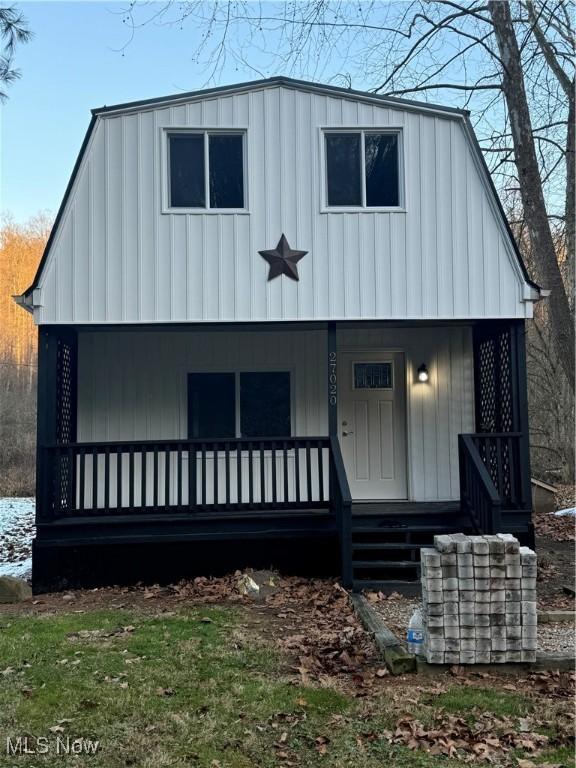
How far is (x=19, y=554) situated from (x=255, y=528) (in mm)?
4636

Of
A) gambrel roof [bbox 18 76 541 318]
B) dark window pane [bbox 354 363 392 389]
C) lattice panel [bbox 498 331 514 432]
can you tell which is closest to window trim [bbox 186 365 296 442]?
dark window pane [bbox 354 363 392 389]

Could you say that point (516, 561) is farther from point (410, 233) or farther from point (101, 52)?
point (101, 52)

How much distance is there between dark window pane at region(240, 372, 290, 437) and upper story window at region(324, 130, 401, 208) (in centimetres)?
275

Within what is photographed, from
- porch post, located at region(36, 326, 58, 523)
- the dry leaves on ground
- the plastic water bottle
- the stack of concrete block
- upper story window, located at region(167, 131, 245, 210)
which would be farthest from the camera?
upper story window, located at region(167, 131, 245, 210)

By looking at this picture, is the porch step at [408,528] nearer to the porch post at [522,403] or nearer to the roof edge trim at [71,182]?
the porch post at [522,403]

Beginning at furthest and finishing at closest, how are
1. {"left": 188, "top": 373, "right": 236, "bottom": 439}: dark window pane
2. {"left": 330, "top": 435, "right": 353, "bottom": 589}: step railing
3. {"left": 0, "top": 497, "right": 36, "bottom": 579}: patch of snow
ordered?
1. {"left": 188, "top": 373, "right": 236, "bottom": 439}: dark window pane
2. {"left": 0, "top": 497, "right": 36, "bottom": 579}: patch of snow
3. {"left": 330, "top": 435, "right": 353, "bottom": 589}: step railing

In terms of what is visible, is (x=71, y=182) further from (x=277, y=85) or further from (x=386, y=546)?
(x=386, y=546)

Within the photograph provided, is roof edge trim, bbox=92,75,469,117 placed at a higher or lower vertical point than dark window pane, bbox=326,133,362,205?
higher

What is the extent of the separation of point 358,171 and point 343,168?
0.19m

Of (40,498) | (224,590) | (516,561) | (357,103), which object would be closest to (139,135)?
(357,103)

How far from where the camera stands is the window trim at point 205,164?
7.97 m

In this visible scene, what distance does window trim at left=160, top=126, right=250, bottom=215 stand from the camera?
7973 mm

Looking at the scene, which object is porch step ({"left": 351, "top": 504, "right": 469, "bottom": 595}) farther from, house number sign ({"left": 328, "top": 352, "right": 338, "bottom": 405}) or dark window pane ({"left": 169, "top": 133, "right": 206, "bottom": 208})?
dark window pane ({"left": 169, "top": 133, "right": 206, "bottom": 208})

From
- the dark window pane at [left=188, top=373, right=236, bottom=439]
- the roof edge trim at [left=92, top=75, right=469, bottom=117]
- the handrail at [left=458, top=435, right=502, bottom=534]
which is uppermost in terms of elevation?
the roof edge trim at [left=92, top=75, right=469, bottom=117]
